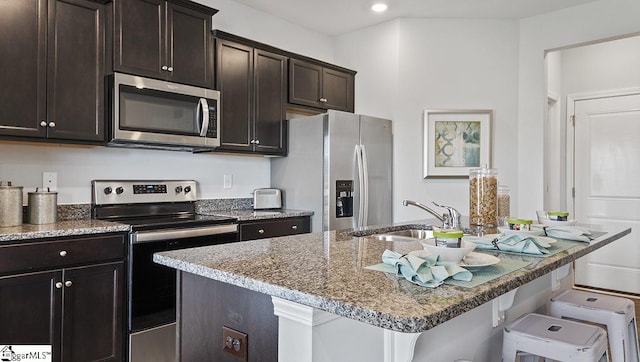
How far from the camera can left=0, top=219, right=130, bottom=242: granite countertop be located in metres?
2.03

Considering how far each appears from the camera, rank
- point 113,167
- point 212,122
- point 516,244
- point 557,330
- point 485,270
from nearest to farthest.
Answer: point 485,270 → point 516,244 → point 557,330 → point 113,167 → point 212,122

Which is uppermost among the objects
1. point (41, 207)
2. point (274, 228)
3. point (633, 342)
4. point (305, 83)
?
point (305, 83)

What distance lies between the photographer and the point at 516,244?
59.1 inches

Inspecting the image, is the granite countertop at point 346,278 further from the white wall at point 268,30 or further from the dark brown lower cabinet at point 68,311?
the white wall at point 268,30

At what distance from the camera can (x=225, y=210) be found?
360cm

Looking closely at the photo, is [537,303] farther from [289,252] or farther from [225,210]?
[225,210]

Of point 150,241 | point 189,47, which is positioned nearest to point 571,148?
point 189,47

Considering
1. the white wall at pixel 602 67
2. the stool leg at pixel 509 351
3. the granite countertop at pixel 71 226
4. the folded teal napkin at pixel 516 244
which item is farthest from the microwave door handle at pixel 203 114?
the white wall at pixel 602 67

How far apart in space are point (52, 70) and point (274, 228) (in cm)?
177

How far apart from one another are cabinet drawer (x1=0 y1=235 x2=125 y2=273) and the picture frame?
2.82m

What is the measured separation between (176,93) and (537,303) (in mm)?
2519

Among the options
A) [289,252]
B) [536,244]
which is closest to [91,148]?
[289,252]

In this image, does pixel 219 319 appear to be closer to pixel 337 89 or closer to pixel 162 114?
pixel 162 114

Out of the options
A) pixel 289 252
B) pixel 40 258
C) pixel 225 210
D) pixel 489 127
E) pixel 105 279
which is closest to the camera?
pixel 289 252
